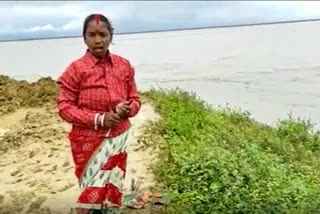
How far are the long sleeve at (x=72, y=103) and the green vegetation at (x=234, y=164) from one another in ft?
3.96

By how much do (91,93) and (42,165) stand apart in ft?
7.79

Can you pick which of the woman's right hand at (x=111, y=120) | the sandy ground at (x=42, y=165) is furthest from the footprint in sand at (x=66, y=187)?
the woman's right hand at (x=111, y=120)

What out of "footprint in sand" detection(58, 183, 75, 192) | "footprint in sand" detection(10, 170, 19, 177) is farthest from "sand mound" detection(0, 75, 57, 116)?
"footprint in sand" detection(58, 183, 75, 192)

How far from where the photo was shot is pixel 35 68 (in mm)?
15258

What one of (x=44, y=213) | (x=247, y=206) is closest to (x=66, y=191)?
(x=44, y=213)

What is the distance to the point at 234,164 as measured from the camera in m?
4.63

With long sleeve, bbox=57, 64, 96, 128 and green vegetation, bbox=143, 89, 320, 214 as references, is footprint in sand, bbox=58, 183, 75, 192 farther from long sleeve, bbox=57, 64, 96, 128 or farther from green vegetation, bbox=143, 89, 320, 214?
long sleeve, bbox=57, 64, 96, 128

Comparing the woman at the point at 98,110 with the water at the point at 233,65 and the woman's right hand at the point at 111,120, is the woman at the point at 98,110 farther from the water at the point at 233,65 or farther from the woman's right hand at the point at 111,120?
the water at the point at 233,65

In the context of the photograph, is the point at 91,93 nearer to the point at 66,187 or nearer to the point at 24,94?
the point at 66,187

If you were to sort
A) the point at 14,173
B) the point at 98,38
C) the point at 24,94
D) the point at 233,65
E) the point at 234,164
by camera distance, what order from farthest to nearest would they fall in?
the point at 233,65, the point at 24,94, the point at 14,173, the point at 234,164, the point at 98,38

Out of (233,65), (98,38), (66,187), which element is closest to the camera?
(98,38)

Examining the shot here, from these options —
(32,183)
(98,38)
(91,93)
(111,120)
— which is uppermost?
(98,38)

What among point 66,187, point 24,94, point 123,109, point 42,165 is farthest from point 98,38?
point 24,94

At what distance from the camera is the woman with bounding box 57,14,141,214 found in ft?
10.5
